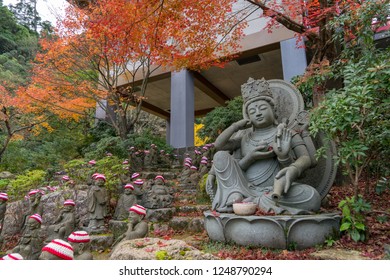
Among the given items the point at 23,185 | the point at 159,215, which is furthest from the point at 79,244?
the point at 23,185

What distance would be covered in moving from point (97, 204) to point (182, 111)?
634 cm

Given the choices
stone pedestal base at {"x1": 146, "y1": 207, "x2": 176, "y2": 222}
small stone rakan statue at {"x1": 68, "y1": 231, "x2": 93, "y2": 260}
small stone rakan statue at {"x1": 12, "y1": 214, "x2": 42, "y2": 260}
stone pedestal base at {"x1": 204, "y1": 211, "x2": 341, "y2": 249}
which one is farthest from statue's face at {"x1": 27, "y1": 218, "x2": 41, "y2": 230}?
stone pedestal base at {"x1": 204, "y1": 211, "x2": 341, "y2": 249}

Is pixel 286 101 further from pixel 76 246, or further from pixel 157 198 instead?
pixel 76 246

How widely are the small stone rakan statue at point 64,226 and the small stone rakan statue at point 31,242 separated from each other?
43 cm

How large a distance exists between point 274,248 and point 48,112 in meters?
12.4

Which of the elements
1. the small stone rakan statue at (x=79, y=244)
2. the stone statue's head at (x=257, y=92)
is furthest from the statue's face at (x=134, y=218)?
the stone statue's head at (x=257, y=92)

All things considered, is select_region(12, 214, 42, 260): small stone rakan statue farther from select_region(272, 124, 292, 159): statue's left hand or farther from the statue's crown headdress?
the statue's crown headdress

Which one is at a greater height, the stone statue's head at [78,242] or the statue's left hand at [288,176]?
the statue's left hand at [288,176]

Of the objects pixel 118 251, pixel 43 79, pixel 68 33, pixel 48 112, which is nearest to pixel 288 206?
pixel 118 251

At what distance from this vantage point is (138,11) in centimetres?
721

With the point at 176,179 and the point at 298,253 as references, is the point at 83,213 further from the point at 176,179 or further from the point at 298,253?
the point at 298,253

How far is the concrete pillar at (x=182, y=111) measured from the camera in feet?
34.3

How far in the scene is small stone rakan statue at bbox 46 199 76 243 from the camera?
13.4 ft

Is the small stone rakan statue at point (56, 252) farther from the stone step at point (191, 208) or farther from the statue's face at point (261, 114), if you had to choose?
the stone step at point (191, 208)
